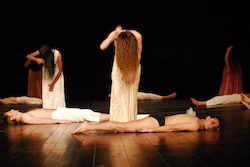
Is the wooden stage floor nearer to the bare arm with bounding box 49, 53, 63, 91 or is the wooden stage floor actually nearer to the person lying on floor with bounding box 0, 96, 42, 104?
the bare arm with bounding box 49, 53, 63, 91

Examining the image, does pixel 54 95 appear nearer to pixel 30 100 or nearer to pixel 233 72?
pixel 30 100

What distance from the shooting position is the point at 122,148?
11.1 feet

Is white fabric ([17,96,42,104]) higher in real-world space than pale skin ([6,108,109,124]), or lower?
higher

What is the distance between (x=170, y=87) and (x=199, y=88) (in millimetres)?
889

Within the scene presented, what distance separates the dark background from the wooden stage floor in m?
5.72

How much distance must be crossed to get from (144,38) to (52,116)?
6.16 meters

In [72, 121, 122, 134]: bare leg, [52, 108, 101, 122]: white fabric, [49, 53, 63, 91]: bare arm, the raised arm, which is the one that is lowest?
[72, 121, 122, 134]: bare leg

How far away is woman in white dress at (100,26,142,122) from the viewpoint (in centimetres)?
441

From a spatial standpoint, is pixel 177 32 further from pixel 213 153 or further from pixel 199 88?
pixel 213 153

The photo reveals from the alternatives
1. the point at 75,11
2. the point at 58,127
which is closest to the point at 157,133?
the point at 58,127

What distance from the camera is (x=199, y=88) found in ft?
36.8

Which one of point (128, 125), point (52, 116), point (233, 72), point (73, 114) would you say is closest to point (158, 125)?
point (128, 125)

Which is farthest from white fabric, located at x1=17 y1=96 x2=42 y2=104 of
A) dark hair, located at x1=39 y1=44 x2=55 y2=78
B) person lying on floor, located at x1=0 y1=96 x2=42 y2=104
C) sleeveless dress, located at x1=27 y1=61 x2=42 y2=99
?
dark hair, located at x1=39 y1=44 x2=55 y2=78

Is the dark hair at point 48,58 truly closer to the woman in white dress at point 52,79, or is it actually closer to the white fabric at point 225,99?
the woman in white dress at point 52,79
